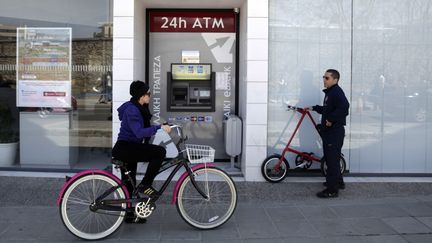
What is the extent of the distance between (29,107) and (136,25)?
2235 millimetres

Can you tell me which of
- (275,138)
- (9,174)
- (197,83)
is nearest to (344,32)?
(275,138)

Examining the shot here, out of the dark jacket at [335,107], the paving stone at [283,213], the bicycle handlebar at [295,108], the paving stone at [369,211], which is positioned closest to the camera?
the paving stone at [283,213]

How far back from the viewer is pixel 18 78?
822 centimetres

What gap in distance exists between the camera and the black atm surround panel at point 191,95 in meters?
8.68

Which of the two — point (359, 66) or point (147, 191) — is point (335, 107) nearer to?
point (359, 66)

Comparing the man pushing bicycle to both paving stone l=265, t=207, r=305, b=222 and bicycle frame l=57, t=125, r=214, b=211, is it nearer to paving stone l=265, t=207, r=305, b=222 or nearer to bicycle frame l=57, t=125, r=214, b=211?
paving stone l=265, t=207, r=305, b=222

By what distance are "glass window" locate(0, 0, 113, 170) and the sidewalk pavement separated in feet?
2.36

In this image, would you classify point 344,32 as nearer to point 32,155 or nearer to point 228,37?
point 228,37

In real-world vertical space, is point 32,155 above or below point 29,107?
below

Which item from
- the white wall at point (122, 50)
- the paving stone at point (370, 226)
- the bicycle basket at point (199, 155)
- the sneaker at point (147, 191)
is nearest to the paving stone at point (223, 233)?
the sneaker at point (147, 191)

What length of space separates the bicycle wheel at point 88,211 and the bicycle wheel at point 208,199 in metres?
0.65

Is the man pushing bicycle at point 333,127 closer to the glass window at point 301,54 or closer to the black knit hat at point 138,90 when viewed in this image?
the glass window at point 301,54

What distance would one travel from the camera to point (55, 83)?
321 inches

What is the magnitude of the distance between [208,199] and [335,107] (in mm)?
2443
